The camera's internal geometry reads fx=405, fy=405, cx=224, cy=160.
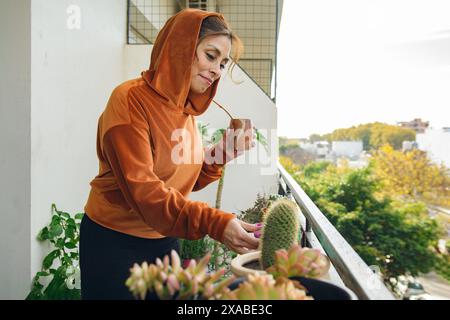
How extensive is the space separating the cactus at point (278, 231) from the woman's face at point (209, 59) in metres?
0.41

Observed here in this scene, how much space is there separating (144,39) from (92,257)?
13.3ft

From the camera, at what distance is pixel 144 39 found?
4.65 meters

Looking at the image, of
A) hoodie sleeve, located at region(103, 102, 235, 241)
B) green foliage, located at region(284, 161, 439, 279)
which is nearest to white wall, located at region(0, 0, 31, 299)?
hoodie sleeve, located at region(103, 102, 235, 241)

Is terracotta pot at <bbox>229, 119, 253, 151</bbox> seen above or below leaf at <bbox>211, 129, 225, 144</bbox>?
above

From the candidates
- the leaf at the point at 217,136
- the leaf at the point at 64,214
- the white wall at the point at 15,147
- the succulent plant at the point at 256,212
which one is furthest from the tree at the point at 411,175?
the white wall at the point at 15,147

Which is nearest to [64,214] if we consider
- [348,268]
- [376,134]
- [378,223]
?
[348,268]

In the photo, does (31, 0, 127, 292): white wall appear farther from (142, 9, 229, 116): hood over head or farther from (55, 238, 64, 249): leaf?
(142, 9, 229, 116): hood over head

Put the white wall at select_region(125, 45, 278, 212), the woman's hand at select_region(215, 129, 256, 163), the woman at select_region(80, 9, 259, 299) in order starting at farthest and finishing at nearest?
the white wall at select_region(125, 45, 278, 212) < the woman's hand at select_region(215, 129, 256, 163) < the woman at select_region(80, 9, 259, 299)

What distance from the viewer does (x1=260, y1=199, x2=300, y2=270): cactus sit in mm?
650

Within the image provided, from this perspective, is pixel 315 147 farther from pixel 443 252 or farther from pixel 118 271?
pixel 118 271

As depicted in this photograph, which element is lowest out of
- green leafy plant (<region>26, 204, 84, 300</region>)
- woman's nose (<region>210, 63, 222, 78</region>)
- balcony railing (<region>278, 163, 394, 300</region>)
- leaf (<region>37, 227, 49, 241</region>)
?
green leafy plant (<region>26, 204, 84, 300</region>)

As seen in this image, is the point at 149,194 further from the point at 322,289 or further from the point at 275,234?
the point at 322,289

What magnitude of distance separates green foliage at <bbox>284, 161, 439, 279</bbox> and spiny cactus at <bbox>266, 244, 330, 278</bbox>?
2256 cm

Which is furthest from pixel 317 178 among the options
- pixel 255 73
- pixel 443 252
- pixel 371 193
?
pixel 255 73
